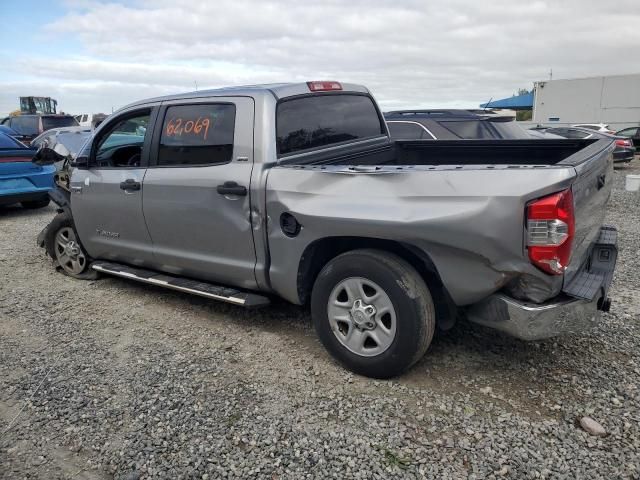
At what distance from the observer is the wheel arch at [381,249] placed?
122 inches

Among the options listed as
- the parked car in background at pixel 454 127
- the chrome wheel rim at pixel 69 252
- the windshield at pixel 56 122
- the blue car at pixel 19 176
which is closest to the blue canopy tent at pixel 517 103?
the windshield at pixel 56 122

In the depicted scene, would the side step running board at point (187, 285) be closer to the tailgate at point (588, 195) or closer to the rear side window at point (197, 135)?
the rear side window at point (197, 135)

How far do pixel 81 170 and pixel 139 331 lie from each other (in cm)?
180

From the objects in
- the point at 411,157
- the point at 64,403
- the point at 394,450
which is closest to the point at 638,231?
the point at 411,157

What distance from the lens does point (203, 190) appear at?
3803 mm

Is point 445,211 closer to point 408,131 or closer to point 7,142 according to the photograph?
point 408,131

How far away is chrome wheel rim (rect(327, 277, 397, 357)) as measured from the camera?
10.2ft

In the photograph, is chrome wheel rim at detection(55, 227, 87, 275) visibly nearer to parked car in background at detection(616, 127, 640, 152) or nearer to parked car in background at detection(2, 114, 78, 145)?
parked car in background at detection(2, 114, 78, 145)

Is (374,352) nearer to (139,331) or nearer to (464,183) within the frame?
(464,183)

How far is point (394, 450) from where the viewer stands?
2.63 metres

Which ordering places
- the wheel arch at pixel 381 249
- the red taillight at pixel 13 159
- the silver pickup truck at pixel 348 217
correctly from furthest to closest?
the red taillight at pixel 13 159
the wheel arch at pixel 381 249
the silver pickup truck at pixel 348 217

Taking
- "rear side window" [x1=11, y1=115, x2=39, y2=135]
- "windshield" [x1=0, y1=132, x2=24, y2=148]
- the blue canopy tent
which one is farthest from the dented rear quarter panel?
the blue canopy tent

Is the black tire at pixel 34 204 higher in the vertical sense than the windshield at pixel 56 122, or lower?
lower

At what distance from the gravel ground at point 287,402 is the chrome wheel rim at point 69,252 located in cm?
100
